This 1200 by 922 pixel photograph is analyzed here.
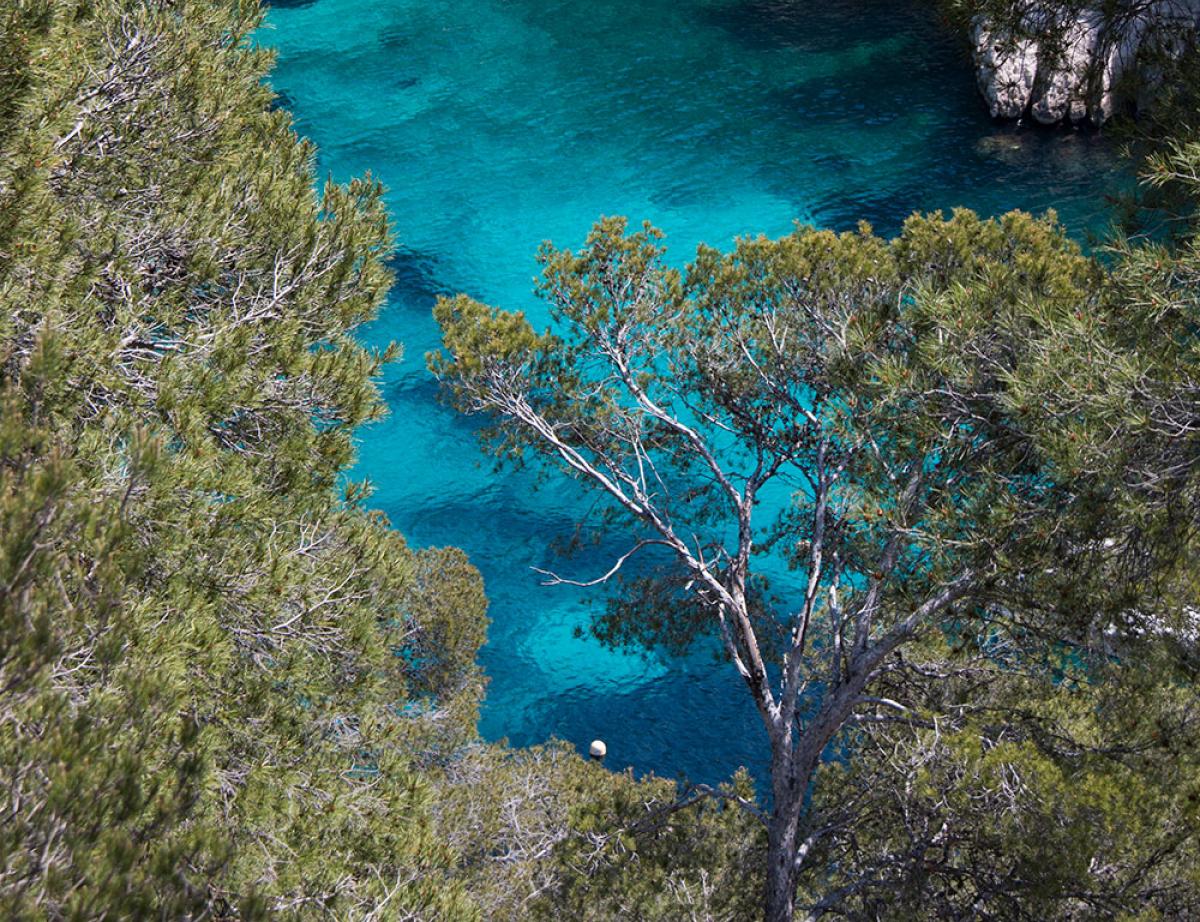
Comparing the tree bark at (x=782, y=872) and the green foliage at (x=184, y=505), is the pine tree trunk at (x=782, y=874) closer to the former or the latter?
the tree bark at (x=782, y=872)

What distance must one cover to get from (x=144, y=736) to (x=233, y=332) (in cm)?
201

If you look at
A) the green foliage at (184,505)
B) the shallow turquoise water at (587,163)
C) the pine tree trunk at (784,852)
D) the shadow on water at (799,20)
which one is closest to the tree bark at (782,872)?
the pine tree trunk at (784,852)

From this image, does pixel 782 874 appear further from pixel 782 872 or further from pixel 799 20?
pixel 799 20

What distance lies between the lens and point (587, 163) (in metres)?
23.4

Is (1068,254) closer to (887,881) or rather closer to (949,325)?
(949,325)

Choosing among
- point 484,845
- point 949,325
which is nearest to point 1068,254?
point 949,325

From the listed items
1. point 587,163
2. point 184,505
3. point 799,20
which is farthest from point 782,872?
point 799,20

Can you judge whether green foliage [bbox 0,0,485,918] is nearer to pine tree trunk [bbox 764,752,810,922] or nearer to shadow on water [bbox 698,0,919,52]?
pine tree trunk [bbox 764,752,810,922]

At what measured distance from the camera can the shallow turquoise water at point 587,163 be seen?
15195mm

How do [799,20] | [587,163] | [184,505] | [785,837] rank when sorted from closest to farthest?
[184,505] → [785,837] → [587,163] → [799,20]

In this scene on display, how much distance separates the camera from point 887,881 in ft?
21.9

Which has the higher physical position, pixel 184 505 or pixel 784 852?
pixel 184 505

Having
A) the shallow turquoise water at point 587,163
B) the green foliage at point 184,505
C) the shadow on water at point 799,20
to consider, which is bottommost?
the shallow turquoise water at point 587,163

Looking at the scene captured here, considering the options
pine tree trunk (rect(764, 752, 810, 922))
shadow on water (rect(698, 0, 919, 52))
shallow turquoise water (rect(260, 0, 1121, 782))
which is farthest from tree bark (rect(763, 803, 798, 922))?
shadow on water (rect(698, 0, 919, 52))
